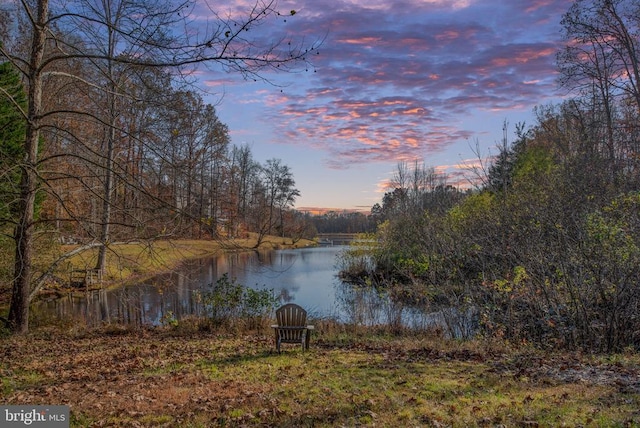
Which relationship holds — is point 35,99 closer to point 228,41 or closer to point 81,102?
point 228,41

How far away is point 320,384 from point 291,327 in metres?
2.33

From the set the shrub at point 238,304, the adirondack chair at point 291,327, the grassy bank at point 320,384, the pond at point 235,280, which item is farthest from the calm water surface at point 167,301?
the grassy bank at point 320,384

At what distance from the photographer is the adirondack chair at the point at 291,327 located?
764cm

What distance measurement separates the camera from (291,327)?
762cm

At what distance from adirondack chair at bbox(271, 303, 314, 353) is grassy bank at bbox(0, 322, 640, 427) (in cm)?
23

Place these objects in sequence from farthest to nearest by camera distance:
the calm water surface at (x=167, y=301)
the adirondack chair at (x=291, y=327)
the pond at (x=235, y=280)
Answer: the calm water surface at (x=167, y=301), the pond at (x=235, y=280), the adirondack chair at (x=291, y=327)

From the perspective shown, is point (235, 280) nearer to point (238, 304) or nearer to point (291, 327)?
point (238, 304)

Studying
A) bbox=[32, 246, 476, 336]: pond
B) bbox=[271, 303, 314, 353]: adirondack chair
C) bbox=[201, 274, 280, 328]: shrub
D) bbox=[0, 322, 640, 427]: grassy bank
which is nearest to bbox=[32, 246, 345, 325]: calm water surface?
bbox=[32, 246, 476, 336]: pond

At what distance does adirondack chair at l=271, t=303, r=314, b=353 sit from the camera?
7.64m

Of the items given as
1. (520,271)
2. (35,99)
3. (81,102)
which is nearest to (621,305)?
(520,271)

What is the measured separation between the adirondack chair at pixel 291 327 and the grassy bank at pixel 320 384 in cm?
23

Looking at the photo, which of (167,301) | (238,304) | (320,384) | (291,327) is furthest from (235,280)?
(320,384)

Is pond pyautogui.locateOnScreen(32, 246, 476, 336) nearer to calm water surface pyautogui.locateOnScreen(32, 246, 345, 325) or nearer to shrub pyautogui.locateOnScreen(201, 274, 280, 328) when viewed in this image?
calm water surface pyautogui.locateOnScreen(32, 246, 345, 325)

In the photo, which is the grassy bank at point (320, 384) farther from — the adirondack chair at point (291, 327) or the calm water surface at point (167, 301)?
the calm water surface at point (167, 301)
